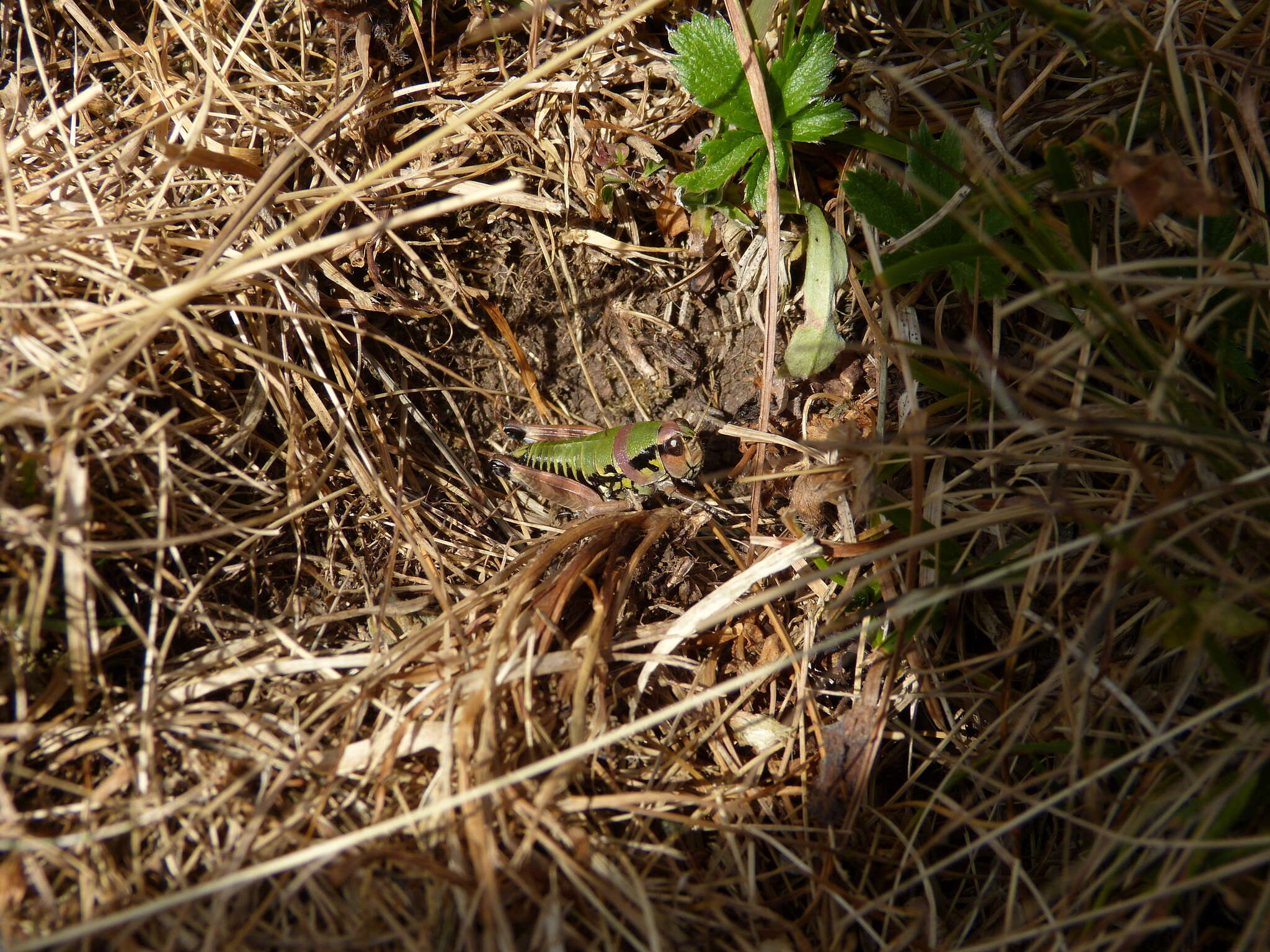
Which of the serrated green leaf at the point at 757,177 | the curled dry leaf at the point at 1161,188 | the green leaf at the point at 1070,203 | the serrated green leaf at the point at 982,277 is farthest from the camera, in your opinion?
the serrated green leaf at the point at 757,177

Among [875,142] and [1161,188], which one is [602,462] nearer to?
[875,142]

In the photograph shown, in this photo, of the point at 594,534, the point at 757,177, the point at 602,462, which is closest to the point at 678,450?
the point at 602,462

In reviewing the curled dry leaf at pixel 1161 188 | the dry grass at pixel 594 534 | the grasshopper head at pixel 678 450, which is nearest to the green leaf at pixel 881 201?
the dry grass at pixel 594 534

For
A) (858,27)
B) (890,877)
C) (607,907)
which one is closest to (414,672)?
(607,907)

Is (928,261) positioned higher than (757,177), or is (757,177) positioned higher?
(757,177)

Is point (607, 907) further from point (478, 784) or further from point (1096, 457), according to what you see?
point (1096, 457)

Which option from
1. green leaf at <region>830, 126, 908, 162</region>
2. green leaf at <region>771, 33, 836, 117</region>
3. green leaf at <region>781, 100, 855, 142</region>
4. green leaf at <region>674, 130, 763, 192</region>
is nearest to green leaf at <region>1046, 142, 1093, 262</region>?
green leaf at <region>830, 126, 908, 162</region>

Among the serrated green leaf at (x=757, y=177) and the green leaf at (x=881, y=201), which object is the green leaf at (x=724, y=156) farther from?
the green leaf at (x=881, y=201)
